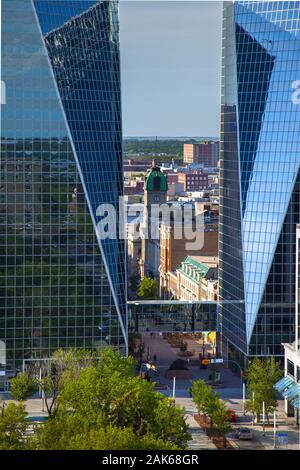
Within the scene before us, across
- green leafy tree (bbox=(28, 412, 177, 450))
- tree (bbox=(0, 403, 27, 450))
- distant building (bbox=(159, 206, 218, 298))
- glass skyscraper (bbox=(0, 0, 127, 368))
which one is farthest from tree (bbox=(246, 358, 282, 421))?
distant building (bbox=(159, 206, 218, 298))

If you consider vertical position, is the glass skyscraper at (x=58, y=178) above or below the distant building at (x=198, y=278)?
above

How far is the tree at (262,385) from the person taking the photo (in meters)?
84.3

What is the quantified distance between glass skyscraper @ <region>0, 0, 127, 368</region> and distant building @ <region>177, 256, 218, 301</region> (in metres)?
27.7

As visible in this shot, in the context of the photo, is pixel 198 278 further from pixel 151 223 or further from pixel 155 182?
pixel 155 182

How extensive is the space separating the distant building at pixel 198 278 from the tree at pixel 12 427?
52.1m

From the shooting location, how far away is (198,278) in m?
131

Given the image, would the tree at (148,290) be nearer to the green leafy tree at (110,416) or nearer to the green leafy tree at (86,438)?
the green leafy tree at (110,416)

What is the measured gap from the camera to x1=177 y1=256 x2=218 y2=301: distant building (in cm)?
12481

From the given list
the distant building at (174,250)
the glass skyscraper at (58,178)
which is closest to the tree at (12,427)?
the glass skyscraper at (58,178)

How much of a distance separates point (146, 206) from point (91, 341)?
274ft

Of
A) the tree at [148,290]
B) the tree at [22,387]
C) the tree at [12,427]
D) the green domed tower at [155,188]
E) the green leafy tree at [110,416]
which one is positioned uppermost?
the green domed tower at [155,188]

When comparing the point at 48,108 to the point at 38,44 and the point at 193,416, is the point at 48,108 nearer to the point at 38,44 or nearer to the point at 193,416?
the point at 38,44

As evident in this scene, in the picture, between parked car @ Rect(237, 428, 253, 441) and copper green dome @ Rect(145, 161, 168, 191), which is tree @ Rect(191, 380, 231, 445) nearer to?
parked car @ Rect(237, 428, 253, 441)

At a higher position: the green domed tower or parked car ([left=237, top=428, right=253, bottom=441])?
the green domed tower
